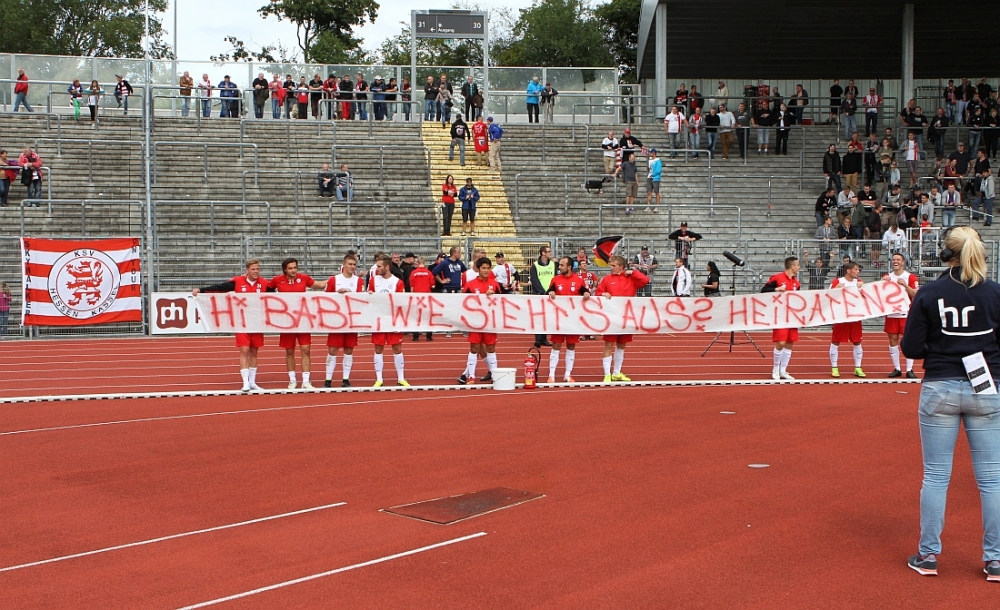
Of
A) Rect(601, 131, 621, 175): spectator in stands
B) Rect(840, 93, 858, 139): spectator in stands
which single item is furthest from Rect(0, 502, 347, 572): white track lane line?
Rect(840, 93, 858, 139): spectator in stands

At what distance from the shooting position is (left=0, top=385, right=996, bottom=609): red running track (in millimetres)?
6527

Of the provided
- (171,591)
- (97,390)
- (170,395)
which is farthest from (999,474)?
(97,390)

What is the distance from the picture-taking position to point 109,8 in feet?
232

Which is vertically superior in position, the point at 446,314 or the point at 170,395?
the point at 446,314

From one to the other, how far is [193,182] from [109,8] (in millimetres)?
44610

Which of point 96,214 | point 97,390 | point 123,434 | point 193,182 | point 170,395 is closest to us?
point 123,434

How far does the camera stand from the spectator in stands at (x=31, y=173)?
29.9 metres

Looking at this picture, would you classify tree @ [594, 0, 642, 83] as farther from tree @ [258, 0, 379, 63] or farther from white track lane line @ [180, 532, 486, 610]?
white track lane line @ [180, 532, 486, 610]

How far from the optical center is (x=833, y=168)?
3262cm

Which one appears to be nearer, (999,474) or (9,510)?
(999,474)

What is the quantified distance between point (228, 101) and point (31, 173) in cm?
932

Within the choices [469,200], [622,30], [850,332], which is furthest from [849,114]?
[622,30]

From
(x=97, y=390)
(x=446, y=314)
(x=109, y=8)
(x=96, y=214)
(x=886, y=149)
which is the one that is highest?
(x=109, y=8)

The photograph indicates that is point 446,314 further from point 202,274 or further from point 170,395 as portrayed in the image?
point 202,274
